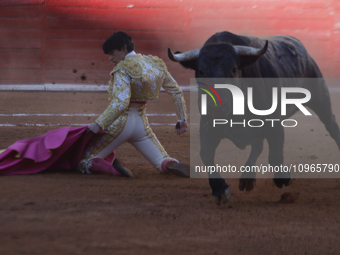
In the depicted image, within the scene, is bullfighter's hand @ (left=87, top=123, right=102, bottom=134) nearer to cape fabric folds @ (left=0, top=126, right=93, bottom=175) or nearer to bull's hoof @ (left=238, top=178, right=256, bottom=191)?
cape fabric folds @ (left=0, top=126, right=93, bottom=175)

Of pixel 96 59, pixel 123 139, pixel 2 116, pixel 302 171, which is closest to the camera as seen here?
pixel 123 139

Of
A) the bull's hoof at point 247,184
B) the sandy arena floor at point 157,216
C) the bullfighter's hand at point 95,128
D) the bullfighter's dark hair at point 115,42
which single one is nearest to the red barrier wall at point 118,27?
the sandy arena floor at point 157,216

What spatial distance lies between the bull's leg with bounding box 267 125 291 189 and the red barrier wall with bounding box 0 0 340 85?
5.98m

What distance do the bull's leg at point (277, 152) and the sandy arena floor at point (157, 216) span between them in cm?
11

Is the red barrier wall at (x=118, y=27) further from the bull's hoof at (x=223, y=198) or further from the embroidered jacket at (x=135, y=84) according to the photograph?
the bull's hoof at (x=223, y=198)

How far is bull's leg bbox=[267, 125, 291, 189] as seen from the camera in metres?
2.67

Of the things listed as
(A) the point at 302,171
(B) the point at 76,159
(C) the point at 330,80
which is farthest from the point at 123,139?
(C) the point at 330,80

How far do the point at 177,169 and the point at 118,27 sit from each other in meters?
6.10

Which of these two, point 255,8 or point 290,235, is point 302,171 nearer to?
point 290,235

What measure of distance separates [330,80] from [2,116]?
21.0 feet

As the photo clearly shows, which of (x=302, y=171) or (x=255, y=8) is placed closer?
(x=302, y=171)

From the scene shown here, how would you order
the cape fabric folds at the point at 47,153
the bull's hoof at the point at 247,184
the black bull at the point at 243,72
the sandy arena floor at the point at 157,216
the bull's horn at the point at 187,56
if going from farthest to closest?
the cape fabric folds at the point at 47,153 → the bull's hoof at the point at 247,184 → the bull's horn at the point at 187,56 → the black bull at the point at 243,72 → the sandy arena floor at the point at 157,216

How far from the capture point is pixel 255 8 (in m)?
8.71

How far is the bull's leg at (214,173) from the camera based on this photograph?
238 centimetres
